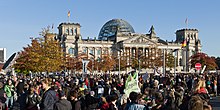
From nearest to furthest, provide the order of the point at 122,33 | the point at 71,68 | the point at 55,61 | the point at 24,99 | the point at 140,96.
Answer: the point at 140,96 < the point at 24,99 < the point at 55,61 < the point at 71,68 < the point at 122,33

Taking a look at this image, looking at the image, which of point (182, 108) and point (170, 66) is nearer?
point (182, 108)

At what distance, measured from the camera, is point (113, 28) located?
412 ft

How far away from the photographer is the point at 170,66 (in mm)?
90438

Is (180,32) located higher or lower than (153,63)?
higher

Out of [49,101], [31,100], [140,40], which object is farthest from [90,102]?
[140,40]

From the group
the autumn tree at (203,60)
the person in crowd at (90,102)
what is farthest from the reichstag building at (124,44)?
the person in crowd at (90,102)

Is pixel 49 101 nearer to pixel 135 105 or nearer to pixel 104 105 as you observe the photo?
pixel 104 105

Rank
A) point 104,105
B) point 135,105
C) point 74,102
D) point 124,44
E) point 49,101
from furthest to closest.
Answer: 1. point 124,44
2. point 49,101
3. point 74,102
4. point 104,105
5. point 135,105

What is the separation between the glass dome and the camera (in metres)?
125

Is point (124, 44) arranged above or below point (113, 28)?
below

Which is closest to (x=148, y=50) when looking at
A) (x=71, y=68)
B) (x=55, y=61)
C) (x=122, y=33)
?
(x=122, y=33)

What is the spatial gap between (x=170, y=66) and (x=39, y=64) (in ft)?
181

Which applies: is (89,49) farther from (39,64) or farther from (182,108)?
(182,108)

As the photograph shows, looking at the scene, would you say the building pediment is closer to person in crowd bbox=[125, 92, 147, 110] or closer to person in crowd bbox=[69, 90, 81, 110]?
person in crowd bbox=[69, 90, 81, 110]
